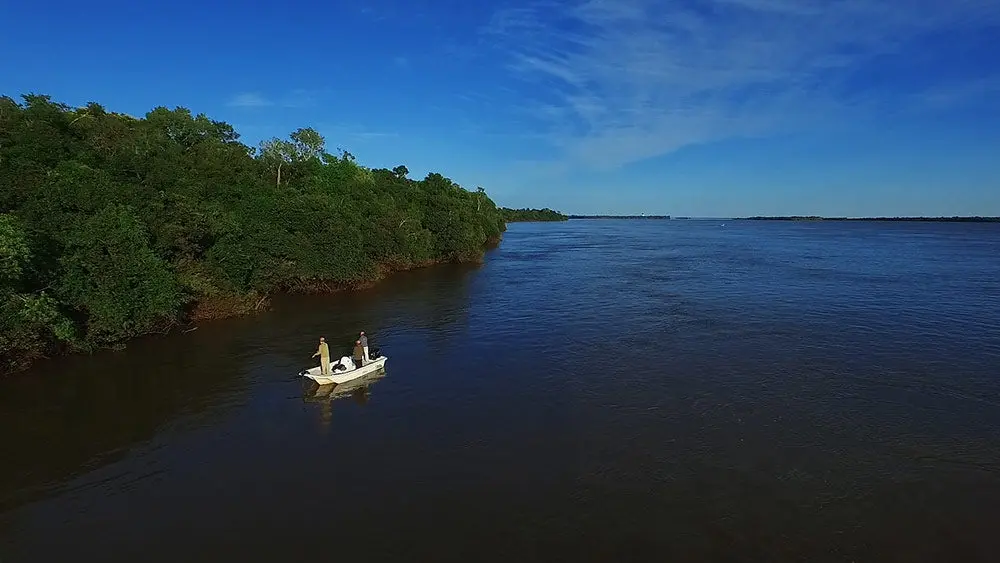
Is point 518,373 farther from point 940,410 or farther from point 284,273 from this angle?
point 284,273

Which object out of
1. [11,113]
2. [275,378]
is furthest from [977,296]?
[11,113]

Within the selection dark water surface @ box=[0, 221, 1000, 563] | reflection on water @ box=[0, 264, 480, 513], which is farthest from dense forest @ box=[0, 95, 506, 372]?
dark water surface @ box=[0, 221, 1000, 563]

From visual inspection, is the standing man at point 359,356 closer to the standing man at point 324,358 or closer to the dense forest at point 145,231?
the standing man at point 324,358

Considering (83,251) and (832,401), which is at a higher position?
(83,251)

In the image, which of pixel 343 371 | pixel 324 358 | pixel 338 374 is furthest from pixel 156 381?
pixel 343 371

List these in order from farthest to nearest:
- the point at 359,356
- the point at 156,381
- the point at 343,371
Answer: the point at 359,356 < the point at 156,381 < the point at 343,371

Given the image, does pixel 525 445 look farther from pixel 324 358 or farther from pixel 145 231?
pixel 145 231
